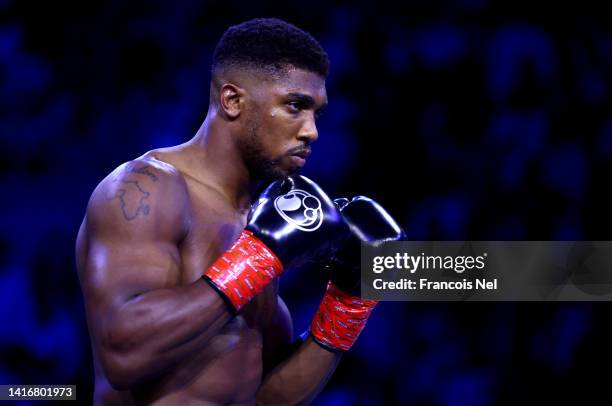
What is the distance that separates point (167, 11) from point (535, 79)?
1.41 m

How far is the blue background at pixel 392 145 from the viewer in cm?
239

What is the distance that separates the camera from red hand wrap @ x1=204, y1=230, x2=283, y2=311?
4.25 ft

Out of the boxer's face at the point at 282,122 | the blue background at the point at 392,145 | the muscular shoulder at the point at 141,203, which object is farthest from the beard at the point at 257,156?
the blue background at the point at 392,145

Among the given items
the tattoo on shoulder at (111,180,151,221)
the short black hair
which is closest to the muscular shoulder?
the tattoo on shoulder at (111,180,151,221)

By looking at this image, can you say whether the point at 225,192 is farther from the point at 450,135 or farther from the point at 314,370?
the point at 450,135

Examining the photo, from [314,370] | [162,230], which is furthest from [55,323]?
[162,230]

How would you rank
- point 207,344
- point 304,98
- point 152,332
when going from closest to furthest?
point 152,332 < point 207,344 < point 304,98

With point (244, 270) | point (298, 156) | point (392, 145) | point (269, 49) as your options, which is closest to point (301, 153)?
point (298, 156)

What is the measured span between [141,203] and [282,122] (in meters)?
0.38

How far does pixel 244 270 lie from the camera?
4.33 ft

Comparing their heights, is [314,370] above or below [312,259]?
below

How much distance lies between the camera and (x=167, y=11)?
254cm

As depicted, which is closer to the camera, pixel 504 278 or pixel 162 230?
pixel 162 230

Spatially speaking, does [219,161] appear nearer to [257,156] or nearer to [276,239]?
[257,156]
